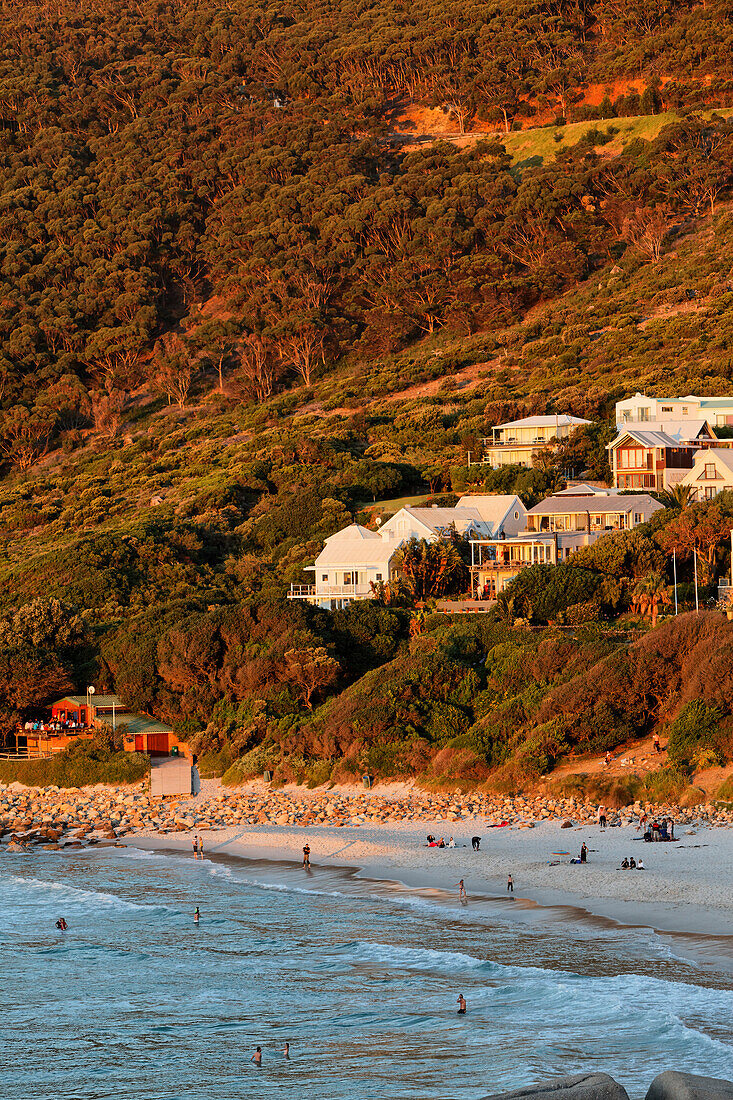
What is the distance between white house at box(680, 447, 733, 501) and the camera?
54469 mm

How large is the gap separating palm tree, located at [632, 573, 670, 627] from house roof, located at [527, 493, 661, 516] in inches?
319

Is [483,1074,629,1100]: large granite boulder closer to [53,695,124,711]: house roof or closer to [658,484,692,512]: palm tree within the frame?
[53,695,124,711]: house roof

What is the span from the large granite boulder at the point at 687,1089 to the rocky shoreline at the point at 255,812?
18.2 metres

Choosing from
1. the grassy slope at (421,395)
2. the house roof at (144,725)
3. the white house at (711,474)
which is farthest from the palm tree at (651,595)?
the grassy slope at (421,395)

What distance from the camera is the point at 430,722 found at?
1620 inches

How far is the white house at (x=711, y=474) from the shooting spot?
5447 cm

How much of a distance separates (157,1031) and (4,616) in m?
34.3

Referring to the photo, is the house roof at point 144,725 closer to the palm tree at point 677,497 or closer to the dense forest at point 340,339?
the dense forest at point 340,339

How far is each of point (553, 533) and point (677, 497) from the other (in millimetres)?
6071

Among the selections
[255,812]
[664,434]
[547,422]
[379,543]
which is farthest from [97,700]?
[547,422]

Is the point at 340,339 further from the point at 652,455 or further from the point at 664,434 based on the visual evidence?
the point at 652,455

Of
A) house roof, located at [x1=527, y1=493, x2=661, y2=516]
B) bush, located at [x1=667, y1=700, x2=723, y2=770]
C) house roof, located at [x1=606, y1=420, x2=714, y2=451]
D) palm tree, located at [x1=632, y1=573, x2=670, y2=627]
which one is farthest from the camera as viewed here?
house roof, located at [x1=606, y1=420, x2=714, y2=451]

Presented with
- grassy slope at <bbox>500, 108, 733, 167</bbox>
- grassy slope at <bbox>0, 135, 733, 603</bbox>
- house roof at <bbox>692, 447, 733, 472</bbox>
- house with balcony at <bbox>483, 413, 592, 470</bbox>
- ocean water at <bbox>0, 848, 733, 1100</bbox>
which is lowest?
ocean water at <bbox>0, 848, 733, 1100</bbox>

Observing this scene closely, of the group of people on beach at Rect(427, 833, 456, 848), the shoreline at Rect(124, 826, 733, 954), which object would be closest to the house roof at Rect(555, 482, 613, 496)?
the shoreline at Rect(124, 826, 733, 954)
